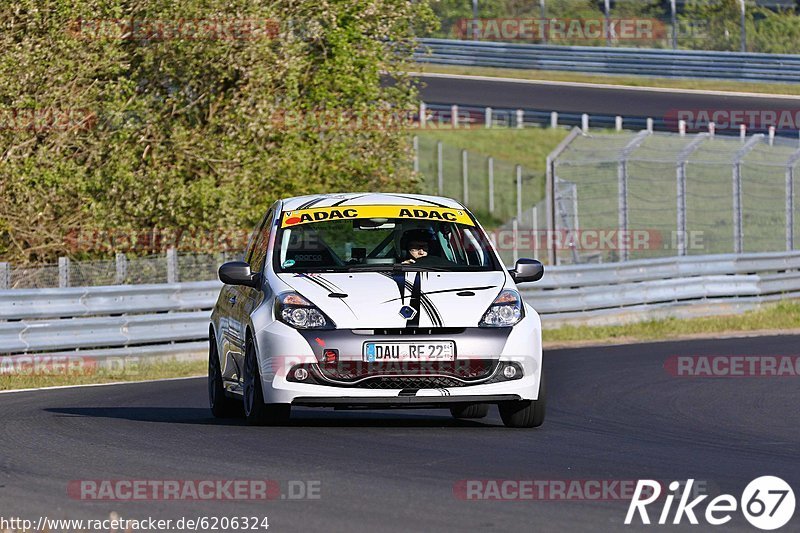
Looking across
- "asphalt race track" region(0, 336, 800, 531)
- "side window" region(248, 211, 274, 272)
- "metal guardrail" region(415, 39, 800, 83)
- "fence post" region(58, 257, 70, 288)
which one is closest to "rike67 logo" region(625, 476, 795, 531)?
"asphalt race track" region(0, 336, 800, 531)

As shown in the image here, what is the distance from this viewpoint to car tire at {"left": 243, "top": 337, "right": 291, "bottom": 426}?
33.6ft

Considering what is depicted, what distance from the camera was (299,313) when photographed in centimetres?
1002

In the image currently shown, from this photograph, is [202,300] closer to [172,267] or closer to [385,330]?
[172,267]

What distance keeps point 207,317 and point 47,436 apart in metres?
9.91

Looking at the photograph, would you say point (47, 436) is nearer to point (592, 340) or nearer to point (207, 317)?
point (207, 317)

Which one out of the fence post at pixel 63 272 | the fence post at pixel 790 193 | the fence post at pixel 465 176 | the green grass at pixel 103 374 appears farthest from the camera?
the fence post at pixel 465 176

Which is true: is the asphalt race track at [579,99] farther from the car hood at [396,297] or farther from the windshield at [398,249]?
the car hood at [396,297]

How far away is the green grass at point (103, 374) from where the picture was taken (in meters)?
16.8

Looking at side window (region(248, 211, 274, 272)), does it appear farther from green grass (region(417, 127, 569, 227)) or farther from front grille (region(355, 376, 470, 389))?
green grass (region(417, 127, 569, 227))

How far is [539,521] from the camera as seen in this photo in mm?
6680

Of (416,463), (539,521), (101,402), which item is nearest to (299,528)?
(539,521)
